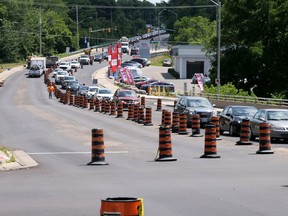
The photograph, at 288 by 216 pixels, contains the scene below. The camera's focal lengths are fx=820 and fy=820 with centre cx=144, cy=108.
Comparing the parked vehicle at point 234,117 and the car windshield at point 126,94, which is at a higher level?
the parked vehicle at point 234,117

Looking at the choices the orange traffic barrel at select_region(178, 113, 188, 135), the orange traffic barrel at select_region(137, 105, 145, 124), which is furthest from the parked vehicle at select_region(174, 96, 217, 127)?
the orange traffic barrel at select_region(178, 113, 188, 135)

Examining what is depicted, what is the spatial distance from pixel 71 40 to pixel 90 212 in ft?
591

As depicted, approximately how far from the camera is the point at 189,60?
119 m

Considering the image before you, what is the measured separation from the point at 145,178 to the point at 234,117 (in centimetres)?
1716

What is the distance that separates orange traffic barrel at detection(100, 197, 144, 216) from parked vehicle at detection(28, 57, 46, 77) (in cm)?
10715

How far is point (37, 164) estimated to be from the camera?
888 inches

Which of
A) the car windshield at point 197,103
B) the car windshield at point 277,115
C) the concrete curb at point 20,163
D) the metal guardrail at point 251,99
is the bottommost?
the metal guardrail at point 251,99

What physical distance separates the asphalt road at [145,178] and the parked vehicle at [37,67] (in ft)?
263

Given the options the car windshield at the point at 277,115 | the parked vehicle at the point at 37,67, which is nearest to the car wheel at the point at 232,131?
the car windshield at the point at 277,115

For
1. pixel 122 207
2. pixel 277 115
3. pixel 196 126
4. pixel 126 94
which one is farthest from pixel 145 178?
pixel 126 94

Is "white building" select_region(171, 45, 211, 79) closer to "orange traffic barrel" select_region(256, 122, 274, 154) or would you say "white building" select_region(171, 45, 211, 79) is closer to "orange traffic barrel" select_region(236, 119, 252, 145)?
"orange traffic barrel" select_region(236, 119, 252, 145)

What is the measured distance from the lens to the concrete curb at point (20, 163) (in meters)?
21.6

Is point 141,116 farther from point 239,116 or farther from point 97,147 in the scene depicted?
point 97,147

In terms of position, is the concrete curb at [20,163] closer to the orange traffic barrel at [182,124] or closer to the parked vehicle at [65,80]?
the orange traffic barrel at [182,124]
